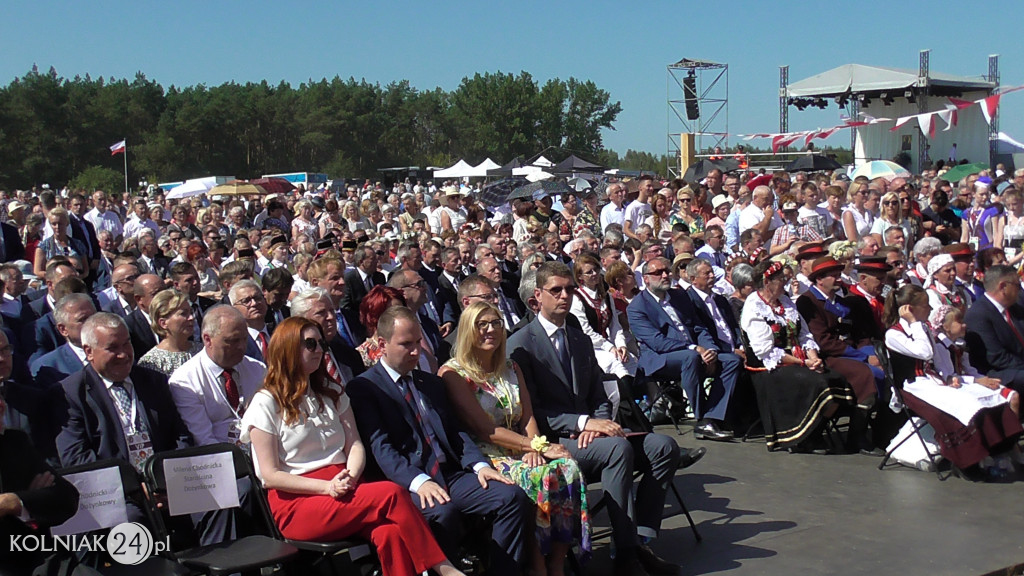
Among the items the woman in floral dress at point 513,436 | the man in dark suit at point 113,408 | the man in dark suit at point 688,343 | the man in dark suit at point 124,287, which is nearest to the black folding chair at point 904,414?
the man in dark suit at point 688,343

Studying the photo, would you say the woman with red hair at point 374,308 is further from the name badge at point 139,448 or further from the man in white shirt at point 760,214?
the man in white shirt at point 760,214

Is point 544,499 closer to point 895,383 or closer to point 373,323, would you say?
point 373,323

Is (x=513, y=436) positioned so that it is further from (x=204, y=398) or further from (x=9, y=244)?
(x=9, y=244)

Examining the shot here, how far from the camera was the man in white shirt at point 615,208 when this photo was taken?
12773 millimetres

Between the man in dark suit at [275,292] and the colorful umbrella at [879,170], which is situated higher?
the colorful umbrella at [879,170]

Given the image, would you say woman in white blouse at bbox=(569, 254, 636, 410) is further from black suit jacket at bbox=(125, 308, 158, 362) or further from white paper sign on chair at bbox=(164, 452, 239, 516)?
white paper sign on chair at bbox=(164, 452, 239, 516)

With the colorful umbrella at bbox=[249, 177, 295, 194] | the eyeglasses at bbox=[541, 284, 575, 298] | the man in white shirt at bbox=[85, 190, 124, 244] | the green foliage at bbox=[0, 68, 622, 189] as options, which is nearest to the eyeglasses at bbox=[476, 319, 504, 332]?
the eyeglasses at bbox=[541, 284, 575, 298]

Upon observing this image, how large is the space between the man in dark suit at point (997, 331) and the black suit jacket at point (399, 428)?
456cm

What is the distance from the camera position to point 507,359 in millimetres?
4910

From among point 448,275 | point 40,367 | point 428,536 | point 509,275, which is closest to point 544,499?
point 428,536

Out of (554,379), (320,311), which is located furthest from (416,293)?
(554,379)

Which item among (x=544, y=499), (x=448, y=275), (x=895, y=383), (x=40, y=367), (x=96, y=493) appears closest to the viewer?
(x=96, y=493)

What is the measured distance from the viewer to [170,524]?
13.4ft

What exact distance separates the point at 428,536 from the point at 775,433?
3943 millimetres
